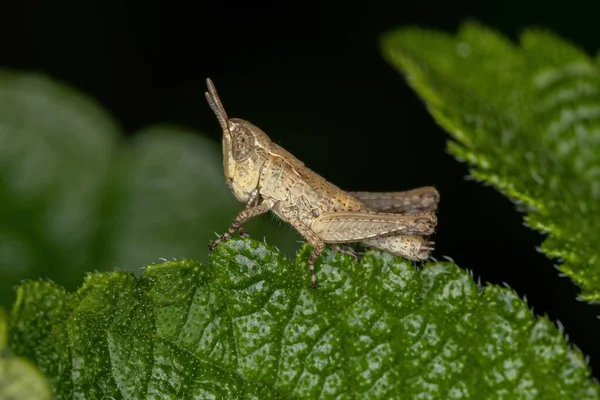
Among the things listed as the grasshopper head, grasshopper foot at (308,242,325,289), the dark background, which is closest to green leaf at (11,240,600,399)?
grasshopper foot at (308,242,325,289)

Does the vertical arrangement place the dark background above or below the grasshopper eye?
above

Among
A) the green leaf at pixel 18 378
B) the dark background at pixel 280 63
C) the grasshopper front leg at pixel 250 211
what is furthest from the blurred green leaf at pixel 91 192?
the green leaf at pixel 18 378

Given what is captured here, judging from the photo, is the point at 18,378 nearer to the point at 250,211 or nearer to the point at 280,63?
the point at 250,211

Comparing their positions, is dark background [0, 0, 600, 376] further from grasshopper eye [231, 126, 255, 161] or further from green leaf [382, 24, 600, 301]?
grasshopper eye [231, 126, 255, 161]

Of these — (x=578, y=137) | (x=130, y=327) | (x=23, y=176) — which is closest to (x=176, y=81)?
(x=23, y=176)

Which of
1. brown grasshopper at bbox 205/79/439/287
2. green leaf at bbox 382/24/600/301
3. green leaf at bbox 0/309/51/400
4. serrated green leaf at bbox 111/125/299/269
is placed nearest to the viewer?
green leaf at bbox 0/309/51/400

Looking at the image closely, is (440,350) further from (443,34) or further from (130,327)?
(443,34)

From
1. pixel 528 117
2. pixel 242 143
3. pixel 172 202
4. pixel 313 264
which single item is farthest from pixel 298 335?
pixel 528 117
